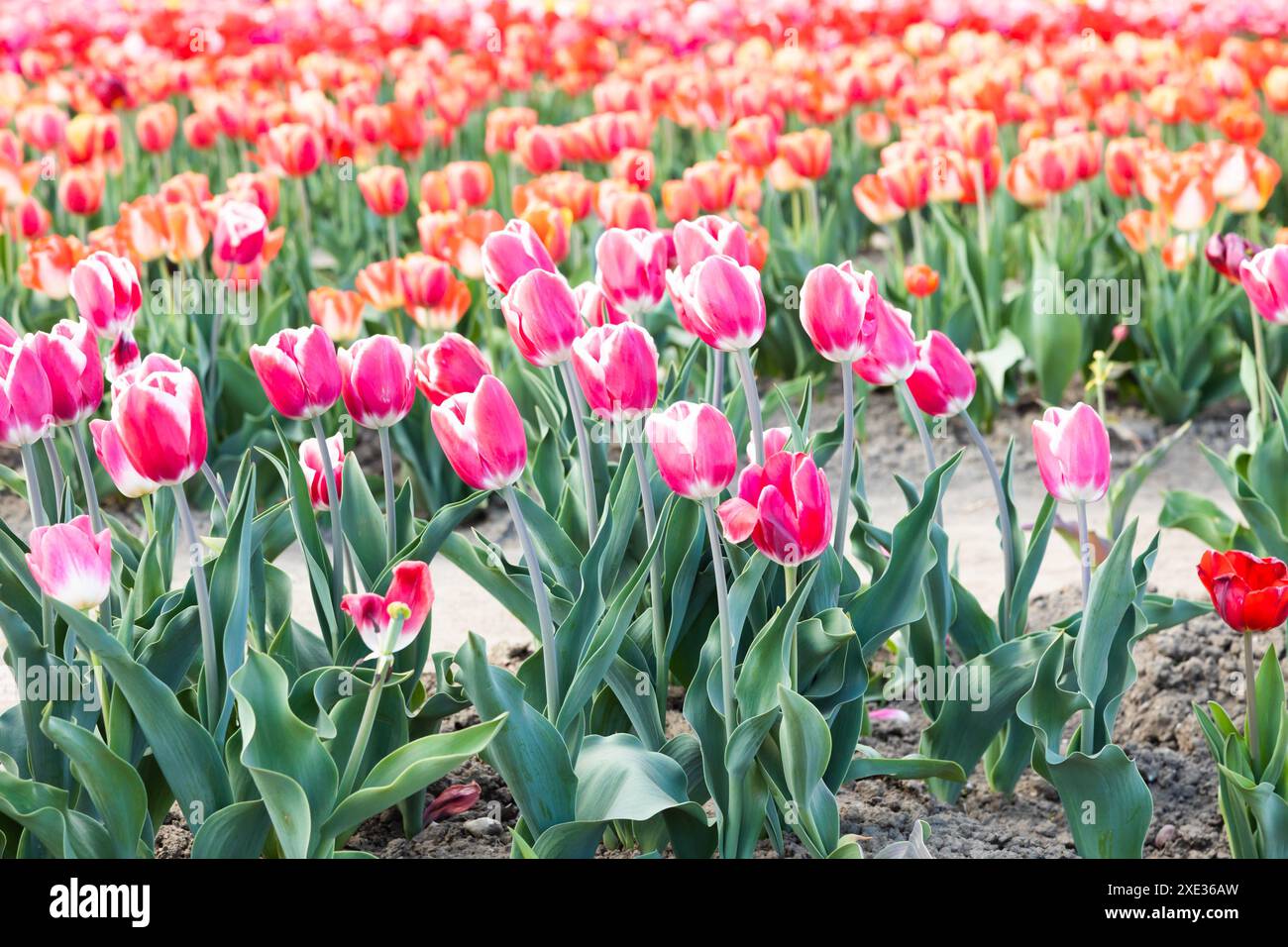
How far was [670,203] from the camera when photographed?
3.80 m

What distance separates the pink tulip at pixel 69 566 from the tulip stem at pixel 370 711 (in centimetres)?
34

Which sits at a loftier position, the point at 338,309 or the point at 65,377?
the point at 65,377

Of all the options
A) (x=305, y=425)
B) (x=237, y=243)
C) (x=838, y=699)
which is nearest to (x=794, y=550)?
(x=838, y=699)

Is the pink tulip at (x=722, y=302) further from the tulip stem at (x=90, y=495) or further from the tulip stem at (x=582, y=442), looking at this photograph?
the tulip stem at (x=90, y=495)

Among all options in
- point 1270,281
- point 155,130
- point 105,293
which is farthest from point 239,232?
point 155,130

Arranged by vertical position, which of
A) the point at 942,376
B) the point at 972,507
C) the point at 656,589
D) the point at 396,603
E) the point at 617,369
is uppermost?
the point at 617,369

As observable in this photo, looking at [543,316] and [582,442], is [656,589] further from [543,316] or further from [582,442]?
[543,316]

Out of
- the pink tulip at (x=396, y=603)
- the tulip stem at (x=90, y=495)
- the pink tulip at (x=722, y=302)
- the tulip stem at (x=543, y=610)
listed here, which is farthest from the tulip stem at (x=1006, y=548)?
the tulip stem at (x=90, y=495)

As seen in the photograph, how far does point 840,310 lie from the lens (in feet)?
6.48

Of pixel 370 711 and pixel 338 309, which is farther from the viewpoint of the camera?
pixel 338 309

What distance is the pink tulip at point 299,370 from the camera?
6.88ft

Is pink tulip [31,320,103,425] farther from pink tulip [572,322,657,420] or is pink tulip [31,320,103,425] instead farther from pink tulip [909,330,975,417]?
pink tulip [909,330,975,417]

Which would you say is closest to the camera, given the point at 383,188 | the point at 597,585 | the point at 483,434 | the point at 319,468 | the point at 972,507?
the point at 483,434

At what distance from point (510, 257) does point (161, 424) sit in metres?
0.60
